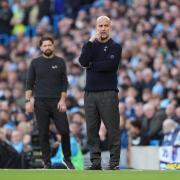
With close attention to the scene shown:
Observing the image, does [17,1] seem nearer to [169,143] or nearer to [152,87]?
[152,87]

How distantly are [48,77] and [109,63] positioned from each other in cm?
157

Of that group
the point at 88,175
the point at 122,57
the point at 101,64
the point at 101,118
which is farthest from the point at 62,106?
the point at 122,57

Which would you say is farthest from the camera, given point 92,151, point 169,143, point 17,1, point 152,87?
point 17,1

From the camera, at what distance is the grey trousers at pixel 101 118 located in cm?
1386

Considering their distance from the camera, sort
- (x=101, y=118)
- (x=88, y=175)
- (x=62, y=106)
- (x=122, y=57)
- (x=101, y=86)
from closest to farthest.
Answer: (x=88, y=175)
(x=101, y=86)
(x=101, y=118)
(x=62, y=106)
(x=122, y=57)

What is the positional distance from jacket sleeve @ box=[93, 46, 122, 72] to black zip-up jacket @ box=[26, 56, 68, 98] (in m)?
1.32

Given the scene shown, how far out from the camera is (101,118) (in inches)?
553

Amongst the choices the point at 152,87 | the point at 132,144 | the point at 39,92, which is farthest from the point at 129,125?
the point at 39,92

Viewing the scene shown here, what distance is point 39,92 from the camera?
15133 mm

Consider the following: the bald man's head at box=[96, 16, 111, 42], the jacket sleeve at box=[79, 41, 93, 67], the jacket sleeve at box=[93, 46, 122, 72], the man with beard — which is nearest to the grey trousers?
the jacket sleeve at box=[93, 46, 122, 72]

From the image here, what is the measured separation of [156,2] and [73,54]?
2624 millimetres

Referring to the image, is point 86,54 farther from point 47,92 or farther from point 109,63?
point 47,92

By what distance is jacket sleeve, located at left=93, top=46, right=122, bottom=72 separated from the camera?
1384 cm

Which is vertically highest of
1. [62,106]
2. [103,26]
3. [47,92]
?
[103,26]
